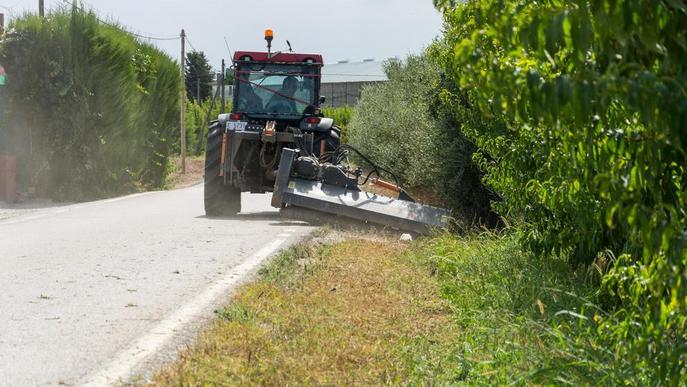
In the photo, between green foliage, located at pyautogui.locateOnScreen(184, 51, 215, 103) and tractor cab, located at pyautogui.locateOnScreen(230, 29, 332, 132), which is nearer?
tractor cab, located at pyautogui.locateOnScreen(230, 29, 332, 132)

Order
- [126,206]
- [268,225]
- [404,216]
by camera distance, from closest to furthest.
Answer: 1. [404,216]
2. [268,225]
3. [126,206]

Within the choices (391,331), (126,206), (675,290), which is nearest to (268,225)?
(126,206)

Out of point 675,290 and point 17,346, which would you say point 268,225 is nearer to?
point 17,346

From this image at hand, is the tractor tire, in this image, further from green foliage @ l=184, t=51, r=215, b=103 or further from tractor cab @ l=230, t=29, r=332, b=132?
green foliage @ l=184, t=51, r=215, b=103

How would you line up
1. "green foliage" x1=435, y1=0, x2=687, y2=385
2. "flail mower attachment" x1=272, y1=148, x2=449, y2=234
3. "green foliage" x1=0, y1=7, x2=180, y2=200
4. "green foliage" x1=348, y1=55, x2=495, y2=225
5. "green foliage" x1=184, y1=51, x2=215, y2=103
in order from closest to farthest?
"green foliage" x1=435, y1=0, x2=687, y2=385 < "green foliage" x1=348, y1=55, x2=495, y2=225 < "flail mower attachment" x1=272, y1=148, x2=449, y2=234 < "green foliage" x1=0, y1=7, x2=180, y2=200 < "green foliage" x1=184, y1=51, x2=215, y2=103

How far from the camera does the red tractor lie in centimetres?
1215

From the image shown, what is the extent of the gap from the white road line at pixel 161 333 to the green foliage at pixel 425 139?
2.44 meters

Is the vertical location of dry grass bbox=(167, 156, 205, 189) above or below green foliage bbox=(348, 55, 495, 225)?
below

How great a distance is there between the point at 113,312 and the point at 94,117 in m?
Result: 16.0

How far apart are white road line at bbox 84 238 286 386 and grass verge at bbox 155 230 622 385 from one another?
0.24 meters

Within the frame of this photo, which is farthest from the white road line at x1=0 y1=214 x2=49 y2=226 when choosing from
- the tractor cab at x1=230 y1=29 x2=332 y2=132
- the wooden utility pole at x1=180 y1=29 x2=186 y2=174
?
the wooden utility pole at x1=180 y1=29 x2=186 y2=174

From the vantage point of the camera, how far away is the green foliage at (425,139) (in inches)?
428

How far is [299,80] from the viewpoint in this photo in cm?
1470

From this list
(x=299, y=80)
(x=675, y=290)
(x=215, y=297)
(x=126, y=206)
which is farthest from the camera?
(x=126, y=206)
